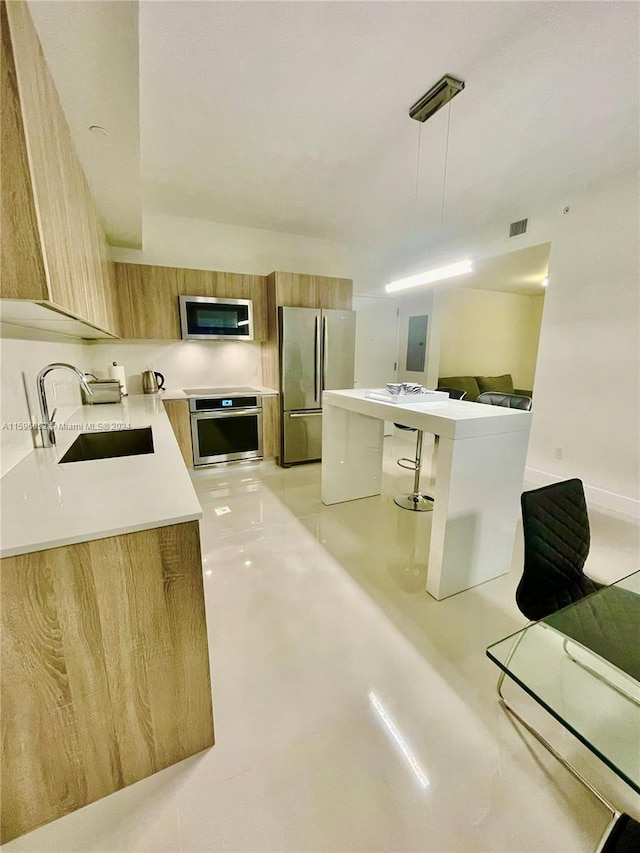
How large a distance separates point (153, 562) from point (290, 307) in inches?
127

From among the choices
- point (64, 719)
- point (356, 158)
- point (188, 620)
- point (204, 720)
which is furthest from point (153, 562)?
point (356, 158)

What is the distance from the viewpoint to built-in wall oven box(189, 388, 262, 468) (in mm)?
3557

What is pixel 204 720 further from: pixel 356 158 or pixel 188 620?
pixel 356 158

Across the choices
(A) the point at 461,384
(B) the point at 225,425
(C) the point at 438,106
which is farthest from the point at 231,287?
(A) the point at 461,384

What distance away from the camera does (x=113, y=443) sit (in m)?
2.16

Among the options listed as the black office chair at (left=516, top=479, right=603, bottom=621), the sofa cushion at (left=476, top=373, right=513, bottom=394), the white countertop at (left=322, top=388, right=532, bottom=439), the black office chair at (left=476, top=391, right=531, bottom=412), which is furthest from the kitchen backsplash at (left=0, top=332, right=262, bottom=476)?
the sofa cushion at (left=476, top=373, right=513, bottom=394)

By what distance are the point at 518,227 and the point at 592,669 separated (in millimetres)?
4057

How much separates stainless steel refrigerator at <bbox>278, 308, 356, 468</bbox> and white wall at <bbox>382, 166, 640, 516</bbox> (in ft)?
6.97

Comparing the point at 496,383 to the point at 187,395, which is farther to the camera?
the point at 496,383

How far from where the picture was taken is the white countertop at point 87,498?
35.4 inches

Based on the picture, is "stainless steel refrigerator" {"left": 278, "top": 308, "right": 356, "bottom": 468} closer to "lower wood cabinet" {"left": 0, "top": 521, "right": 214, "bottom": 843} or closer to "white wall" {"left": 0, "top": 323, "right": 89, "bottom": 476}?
"white wall" {"left": 0, "top": 323, "right": 89, "bottom": 476}

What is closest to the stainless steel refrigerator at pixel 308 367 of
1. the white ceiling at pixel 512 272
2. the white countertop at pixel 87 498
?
the white ceiling at pixel 512 272

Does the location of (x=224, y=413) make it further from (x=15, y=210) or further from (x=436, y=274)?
(x=15, y=210)

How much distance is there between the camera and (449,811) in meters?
1.05
